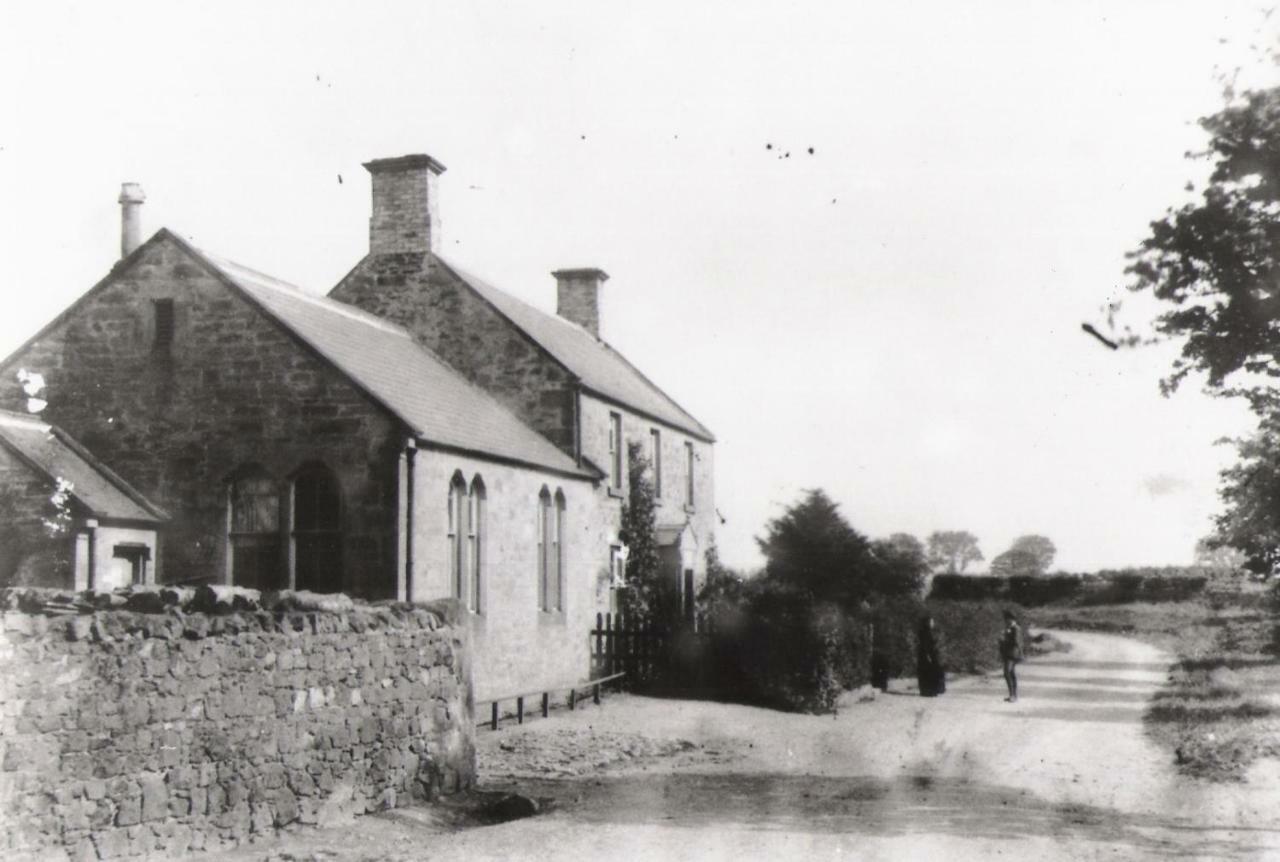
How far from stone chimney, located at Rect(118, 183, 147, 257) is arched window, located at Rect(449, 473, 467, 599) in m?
8.30

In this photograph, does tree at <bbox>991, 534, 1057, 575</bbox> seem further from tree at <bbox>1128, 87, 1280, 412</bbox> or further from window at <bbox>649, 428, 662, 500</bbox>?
tree at <bbox>1128, 87, 1280, 412</bbox>

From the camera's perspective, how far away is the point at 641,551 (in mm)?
29656

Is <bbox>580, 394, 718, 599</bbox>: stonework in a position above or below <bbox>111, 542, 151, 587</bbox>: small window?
above

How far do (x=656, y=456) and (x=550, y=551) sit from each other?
8.02 meters

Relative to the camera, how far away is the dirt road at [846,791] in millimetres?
10539

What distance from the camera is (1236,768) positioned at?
1501cm

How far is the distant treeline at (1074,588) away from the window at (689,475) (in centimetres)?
3298

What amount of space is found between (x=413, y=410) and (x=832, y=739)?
859cm

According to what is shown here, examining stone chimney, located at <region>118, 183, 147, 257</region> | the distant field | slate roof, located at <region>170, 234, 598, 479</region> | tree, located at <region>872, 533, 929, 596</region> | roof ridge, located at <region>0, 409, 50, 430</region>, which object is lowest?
the distant field

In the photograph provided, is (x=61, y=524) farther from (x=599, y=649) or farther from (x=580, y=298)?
(x=580, y=298)

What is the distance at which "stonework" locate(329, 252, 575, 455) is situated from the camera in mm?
26672

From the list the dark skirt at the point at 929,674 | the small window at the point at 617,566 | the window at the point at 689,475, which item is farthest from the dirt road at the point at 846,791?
the window at the point at 689,475

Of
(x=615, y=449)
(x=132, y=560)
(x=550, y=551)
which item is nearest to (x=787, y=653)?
(x=550, y=551)

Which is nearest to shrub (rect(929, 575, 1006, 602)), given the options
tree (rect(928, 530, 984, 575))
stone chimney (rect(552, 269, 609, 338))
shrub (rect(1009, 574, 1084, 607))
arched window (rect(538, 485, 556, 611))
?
shrub (rect(1009, 574, 1084, 607))
